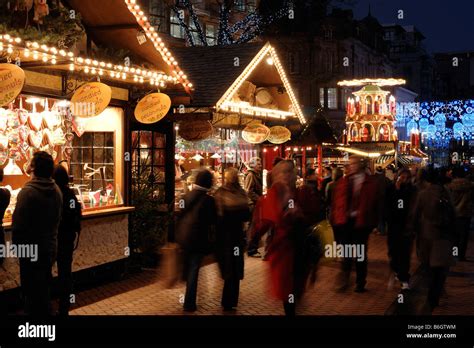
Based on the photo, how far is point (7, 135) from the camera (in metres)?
9.82

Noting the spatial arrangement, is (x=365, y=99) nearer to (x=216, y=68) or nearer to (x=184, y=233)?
(x=216, y=68)

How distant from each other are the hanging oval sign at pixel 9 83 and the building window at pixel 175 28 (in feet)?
81.5

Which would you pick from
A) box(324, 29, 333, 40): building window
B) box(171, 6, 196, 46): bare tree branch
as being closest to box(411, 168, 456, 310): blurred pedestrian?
box(171, 6, 196, 46): bare tree branch

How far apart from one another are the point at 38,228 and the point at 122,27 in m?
4.83

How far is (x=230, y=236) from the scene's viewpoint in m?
8.68

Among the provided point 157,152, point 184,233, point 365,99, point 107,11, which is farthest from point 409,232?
point 365,99

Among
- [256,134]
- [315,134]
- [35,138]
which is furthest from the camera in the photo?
[315,134]

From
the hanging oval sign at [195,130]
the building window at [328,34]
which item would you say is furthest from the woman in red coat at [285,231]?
the building window at [328,34]

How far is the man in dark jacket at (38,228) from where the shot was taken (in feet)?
21.8

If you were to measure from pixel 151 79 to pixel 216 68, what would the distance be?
479cm

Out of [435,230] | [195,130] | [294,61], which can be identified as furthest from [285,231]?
[294,61]

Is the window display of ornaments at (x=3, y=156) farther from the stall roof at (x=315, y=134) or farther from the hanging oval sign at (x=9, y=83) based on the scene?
the stall roof at (x=315, y=134)

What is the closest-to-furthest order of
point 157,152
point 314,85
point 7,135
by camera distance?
point 7,135 < point 157,152 < point 314,85

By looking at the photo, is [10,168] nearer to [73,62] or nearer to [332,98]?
[73,62]
